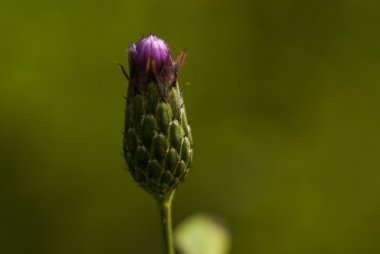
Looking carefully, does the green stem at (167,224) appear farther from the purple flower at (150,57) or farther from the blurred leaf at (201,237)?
the blurred leaf at (201,237)

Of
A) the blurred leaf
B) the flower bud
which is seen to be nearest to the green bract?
the flower bud

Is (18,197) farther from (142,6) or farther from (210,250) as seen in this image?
(210,250)

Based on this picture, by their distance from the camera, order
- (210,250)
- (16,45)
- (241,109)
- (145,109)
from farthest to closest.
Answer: (241,109)
(16,45)
(210,250)
(145,109)

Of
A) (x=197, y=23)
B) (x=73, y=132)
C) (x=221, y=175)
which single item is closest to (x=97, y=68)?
(x=73, y=132)

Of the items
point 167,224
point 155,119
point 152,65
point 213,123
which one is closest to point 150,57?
point 152,65

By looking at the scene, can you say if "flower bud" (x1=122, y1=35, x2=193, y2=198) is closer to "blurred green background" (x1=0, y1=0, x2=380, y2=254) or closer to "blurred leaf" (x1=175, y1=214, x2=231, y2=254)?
"blurred leaf" (x1=175, y1=214, x2=231, y2=254)

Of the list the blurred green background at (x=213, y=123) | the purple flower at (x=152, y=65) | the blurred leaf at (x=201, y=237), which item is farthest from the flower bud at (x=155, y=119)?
the blurred green background at (x=213, y=123)
